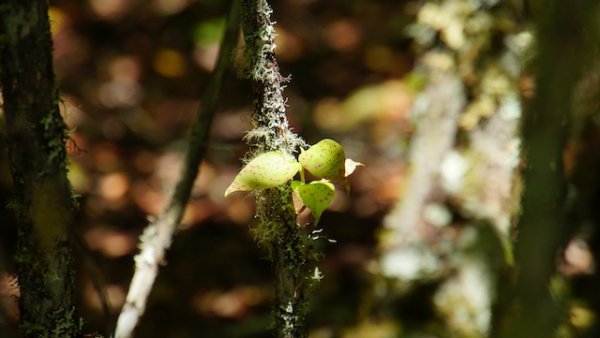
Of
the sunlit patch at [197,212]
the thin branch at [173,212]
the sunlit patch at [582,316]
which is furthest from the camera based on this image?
the sunlit patch at [197,212]

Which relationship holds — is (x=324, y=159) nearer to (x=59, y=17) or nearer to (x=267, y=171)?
(x=267, y=171)

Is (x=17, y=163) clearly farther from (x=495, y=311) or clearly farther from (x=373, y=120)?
(x=373, y=120)

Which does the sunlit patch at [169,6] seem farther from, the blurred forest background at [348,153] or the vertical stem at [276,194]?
the vertical stem at [276,194]

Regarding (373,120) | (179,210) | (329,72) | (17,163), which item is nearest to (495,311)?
(17,163)

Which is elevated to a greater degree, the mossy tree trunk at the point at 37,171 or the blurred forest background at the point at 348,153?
the blurred forest background at the point at 348,153

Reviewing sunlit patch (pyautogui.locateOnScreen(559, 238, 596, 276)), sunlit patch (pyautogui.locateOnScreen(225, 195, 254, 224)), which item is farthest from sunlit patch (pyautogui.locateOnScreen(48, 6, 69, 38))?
sunlit patch (pyautogui.locateOnScreen(559, 238, 596, 276))

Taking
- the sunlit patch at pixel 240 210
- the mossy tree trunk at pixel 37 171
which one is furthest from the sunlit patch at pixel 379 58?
the mossy tree trunk at pixel 37 171
